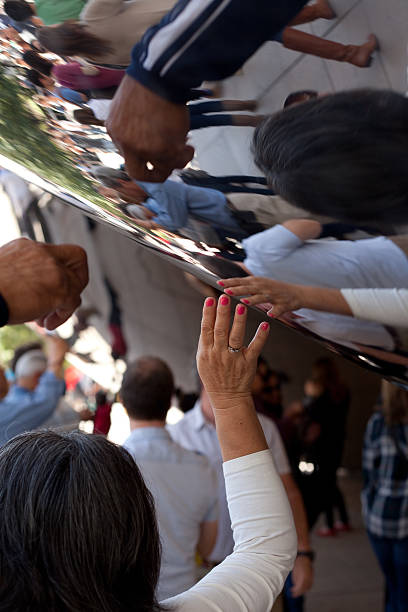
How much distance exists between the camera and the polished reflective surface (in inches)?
25.3

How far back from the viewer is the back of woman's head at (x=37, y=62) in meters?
0.73


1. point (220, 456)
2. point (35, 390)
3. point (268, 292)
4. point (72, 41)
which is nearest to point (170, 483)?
point (220, 456)

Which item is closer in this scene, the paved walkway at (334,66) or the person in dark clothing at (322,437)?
the paved walkway at (334,66)

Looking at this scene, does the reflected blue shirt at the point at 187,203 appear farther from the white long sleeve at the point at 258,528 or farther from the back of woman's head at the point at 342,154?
the white long sleeve at the point at 258,528

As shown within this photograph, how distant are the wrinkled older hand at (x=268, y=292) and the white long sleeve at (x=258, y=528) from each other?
27 centimetres

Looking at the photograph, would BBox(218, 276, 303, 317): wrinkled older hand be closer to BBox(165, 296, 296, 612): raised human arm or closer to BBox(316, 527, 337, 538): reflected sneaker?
BBox(165, 296, 296, 612): raised human arm

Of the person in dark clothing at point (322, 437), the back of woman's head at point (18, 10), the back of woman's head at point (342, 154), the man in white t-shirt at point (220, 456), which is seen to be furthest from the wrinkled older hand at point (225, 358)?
the person in dark clothing at point (322, 437)

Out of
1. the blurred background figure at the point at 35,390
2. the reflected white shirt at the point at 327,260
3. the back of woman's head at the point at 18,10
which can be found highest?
the back of woman's head at the point at 18,10

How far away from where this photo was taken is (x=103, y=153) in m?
0.78

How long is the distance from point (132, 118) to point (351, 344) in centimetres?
39

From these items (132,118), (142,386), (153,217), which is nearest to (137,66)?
(132,118)

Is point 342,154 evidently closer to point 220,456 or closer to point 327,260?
point 327,260

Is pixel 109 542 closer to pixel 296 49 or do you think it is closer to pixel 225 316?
pixel 225 316

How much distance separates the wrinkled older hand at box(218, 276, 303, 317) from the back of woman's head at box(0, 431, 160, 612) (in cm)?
27
